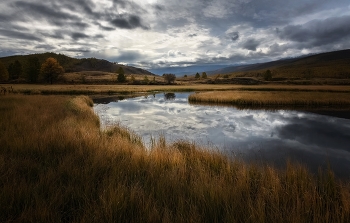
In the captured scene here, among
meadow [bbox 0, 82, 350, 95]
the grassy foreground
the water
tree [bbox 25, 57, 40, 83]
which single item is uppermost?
tree [bbox 25, 57, 40, 83]

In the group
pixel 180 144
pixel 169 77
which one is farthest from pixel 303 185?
pixel 169 77

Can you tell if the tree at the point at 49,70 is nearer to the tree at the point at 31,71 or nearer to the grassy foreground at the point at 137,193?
the tree at the point at 31,71

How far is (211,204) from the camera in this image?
371 cm

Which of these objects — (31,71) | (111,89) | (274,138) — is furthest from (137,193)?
(31,71)

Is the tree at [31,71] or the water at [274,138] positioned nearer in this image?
the water at [274,138]

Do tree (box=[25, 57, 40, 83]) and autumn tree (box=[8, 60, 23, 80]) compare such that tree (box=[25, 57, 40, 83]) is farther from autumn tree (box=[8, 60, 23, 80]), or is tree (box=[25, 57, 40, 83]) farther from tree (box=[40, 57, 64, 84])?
autumn tree (box=[8, 60, 23, 80])

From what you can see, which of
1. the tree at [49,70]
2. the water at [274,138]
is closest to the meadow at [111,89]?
the tree at [49,70]

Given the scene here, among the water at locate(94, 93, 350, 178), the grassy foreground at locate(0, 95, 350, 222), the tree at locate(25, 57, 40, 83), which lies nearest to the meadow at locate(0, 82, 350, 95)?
the tree at locate(25, 57, 40, 83)


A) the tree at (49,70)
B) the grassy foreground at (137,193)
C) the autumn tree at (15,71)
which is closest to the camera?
the grassy foreground at (137,193)

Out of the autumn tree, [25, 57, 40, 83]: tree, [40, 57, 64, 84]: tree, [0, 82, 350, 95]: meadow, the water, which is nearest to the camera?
Answer: the water

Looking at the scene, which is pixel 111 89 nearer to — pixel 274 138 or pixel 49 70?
pixel 49 70

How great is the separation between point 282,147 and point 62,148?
405 inches

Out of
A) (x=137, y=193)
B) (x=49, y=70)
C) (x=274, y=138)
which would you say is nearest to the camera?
(x=137, y=193)

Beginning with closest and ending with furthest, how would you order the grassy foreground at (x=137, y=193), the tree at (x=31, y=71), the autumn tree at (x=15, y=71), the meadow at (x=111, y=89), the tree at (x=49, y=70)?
the grassy foreground at (x=137, y=193), the meadow at (x=111, y=89), the tree at (x=49, y=70), the tree at (x=31, y=71), the autumn tree at (x=15, y=71)
